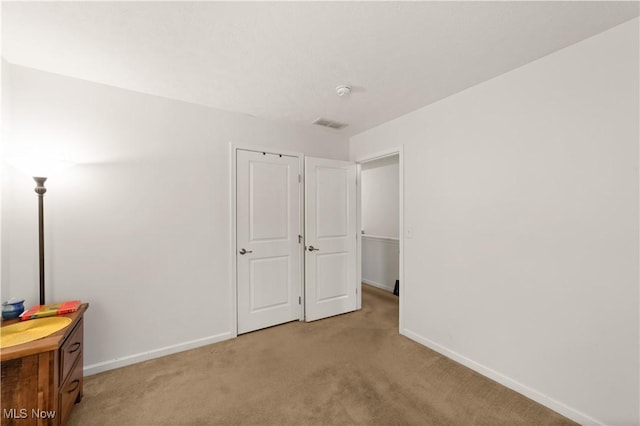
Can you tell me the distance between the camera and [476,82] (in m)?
2.22

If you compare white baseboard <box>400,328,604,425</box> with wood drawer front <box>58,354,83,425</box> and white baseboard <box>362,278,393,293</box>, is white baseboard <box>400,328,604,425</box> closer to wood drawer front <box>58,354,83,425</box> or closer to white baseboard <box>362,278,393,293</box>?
white baseboard <box>362,278,393,293</box>

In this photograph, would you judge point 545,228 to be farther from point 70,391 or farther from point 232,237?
point 70,391

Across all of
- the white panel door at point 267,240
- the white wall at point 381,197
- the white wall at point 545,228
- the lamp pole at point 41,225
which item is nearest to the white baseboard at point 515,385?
the white wall at point 545,228

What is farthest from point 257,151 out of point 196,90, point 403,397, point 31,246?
point 403,397

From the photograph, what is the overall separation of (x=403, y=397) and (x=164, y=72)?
9.93 feet

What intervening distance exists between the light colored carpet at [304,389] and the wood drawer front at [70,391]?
0.39ft

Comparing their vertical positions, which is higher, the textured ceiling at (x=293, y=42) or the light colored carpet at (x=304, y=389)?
the textured ceiling at (x=293, y=42)

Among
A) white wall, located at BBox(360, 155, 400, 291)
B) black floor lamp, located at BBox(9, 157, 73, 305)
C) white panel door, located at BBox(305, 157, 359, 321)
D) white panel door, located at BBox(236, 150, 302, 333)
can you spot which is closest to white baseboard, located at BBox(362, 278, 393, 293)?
white wall, located at BBox(360, 155, 400, 291)

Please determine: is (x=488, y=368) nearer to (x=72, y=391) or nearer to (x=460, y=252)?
(x=460, y=252)

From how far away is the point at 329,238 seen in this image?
3430 millimetres

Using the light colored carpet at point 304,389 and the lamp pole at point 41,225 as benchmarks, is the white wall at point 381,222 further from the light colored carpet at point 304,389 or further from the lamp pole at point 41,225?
the lamp pole at point 41,225

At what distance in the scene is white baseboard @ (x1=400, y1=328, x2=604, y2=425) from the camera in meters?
1.69

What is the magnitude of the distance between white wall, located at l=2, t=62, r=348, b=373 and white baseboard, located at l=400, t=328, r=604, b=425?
2.09 metres

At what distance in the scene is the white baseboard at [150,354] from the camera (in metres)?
2.22
